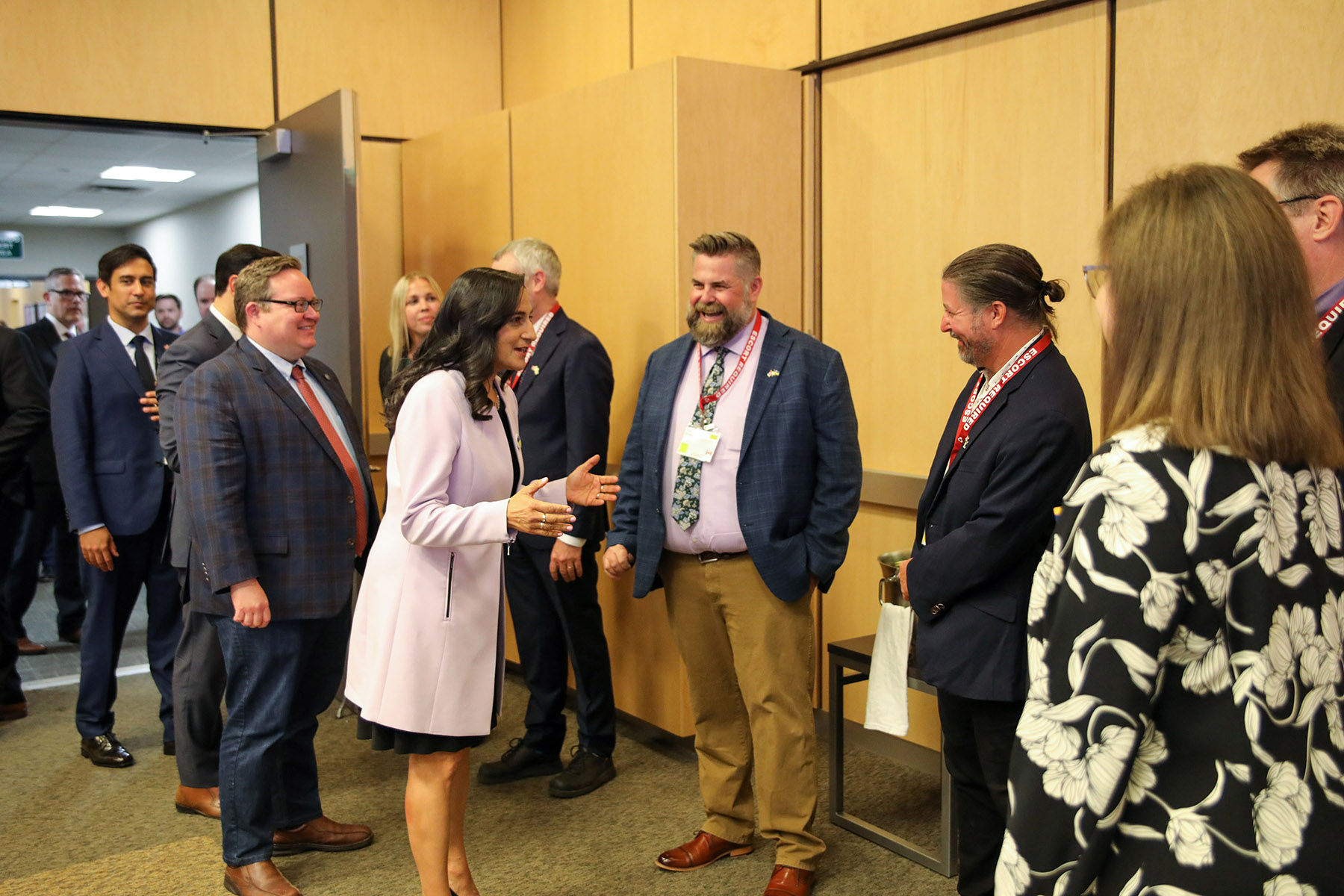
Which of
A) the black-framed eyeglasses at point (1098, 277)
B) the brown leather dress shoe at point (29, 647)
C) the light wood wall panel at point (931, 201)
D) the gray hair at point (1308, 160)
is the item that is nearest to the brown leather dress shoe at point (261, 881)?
the light wood wall panel at point (931, 201)

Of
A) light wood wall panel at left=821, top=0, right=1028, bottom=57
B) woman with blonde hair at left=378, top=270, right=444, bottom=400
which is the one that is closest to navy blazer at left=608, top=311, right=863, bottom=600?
light wood wall panel at left=821, top=0, right=1028, bottom=57

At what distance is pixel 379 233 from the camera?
5.29m

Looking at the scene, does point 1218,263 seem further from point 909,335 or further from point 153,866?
point 153,866

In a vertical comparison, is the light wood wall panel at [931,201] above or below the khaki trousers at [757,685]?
above

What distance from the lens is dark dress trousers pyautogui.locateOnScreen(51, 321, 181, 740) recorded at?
12.3ft

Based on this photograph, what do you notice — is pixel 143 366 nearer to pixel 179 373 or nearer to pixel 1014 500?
pixel 179 373

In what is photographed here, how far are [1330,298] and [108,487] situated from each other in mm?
3699

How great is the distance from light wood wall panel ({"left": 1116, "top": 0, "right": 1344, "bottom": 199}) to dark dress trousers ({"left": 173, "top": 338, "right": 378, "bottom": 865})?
2118 millimetres

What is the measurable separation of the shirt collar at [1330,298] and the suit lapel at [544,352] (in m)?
2.26

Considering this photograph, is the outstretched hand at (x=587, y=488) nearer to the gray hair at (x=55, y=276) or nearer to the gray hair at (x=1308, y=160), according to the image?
the gray hair at (x=1308, y=160)

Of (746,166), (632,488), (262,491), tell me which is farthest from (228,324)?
(746,166)

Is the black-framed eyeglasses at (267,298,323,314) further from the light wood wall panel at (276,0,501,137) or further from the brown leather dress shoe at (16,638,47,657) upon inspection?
the brown leather dress shoe at (16,638,47,657)

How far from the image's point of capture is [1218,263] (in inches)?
43.8

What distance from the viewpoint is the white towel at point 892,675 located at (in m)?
2.60
